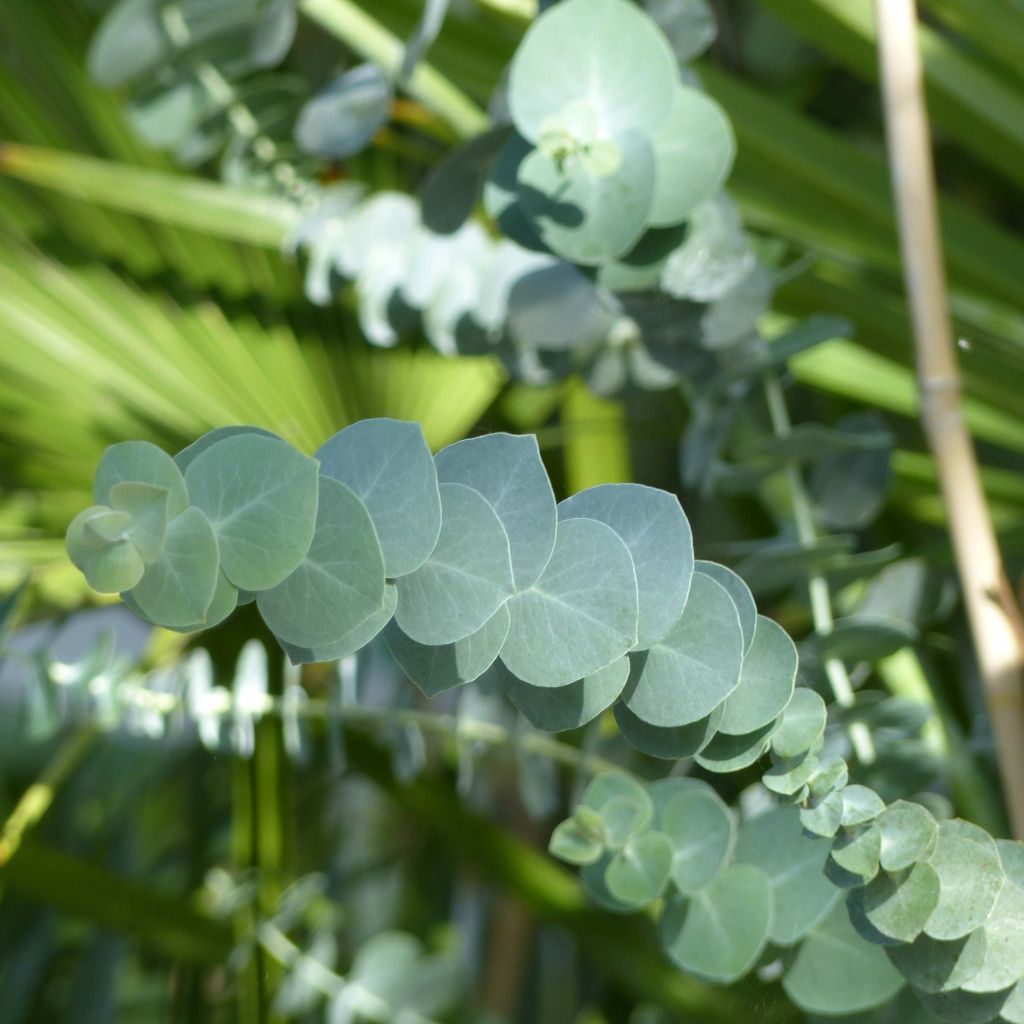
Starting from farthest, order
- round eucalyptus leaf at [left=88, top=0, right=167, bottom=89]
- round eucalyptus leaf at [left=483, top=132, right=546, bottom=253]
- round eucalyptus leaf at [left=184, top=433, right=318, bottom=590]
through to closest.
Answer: round eucalyptus leaf at [left=88, top=0, right=167, bottom=89] → round eucalyptus leaf at [left=483, top=132, right=546, bottom=253] → round eucalyptus leaf at [left=184, top=433, right=318, bottom=590]

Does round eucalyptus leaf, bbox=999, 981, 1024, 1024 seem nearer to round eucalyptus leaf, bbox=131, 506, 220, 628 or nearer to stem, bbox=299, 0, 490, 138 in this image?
round eucalyptus leaf, bbox=131, 506, 220, 628

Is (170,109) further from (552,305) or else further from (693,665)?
(693,665)

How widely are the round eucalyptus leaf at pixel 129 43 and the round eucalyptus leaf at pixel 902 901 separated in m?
0.32

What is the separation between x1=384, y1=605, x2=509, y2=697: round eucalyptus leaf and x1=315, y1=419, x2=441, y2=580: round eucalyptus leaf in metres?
0.01

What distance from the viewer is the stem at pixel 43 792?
0.39 metres

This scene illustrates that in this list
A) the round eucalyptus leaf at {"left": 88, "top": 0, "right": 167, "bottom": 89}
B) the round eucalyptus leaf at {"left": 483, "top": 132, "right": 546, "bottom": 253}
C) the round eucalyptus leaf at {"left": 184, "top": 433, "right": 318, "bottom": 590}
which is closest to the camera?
the round eucalyptus leaf at {"left": 184, "top": 433, "right": 318, "bottom": 590}

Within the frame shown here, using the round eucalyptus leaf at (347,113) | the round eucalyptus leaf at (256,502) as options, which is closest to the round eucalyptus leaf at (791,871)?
the round eucalyptus leaf at (256,502)

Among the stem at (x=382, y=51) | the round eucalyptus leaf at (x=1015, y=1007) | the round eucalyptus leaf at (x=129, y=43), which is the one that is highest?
the round eucalyptus leaf at (x=1015, y=1007)

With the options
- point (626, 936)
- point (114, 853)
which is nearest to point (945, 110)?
point (626, 936)

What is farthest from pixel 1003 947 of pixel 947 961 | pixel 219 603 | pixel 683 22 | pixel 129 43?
pixel 129 43

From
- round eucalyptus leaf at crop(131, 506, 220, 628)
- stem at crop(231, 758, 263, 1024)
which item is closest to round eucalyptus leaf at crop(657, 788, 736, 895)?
round eucalyptus leaf at crop(131, 506, 220, 628)

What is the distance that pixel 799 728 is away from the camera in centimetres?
15

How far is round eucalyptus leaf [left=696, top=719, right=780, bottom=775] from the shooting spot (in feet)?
0.49

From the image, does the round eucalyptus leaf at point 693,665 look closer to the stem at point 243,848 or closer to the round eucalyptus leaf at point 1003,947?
the round eucalyptus leaf at point 1003,947
